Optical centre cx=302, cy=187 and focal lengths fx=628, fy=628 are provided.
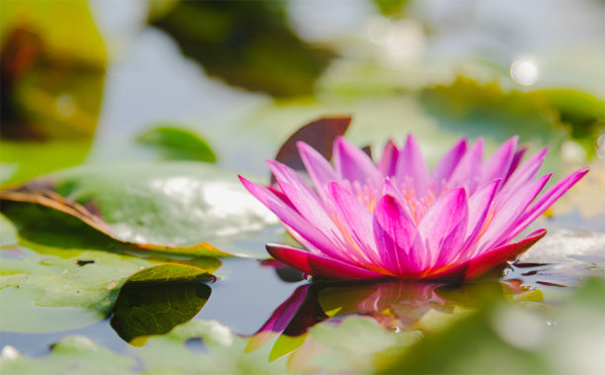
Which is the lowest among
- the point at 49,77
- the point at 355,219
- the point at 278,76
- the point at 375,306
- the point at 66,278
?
the point at 66,278

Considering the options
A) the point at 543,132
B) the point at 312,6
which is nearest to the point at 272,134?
the point at 543,132

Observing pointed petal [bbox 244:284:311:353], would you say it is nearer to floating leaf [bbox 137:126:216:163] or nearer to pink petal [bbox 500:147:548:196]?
pink petal [bbox 500:147:548:196]

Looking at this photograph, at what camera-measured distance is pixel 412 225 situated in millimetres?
927

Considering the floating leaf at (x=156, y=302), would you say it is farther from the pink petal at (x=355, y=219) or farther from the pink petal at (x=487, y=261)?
the pink petal at (x=487, y=261)

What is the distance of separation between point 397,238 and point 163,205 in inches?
22.7

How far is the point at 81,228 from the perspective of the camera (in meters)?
1.35

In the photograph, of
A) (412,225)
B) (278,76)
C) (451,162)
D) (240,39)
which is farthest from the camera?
(240,39)

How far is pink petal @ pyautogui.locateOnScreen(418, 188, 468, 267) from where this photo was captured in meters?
0.92

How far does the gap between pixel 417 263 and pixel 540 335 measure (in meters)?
0.40

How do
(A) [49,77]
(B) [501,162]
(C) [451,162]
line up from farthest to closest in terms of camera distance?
(A) [49,77] < (C) [451,162] < (B) [501,162]

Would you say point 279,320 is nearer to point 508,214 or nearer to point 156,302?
point 156,302

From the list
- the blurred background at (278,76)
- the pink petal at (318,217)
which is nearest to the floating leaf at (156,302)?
the pink petal at (318,217)

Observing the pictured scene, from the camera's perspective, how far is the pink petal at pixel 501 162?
115 centimetres

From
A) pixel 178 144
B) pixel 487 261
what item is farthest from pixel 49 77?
pixel 487 261
